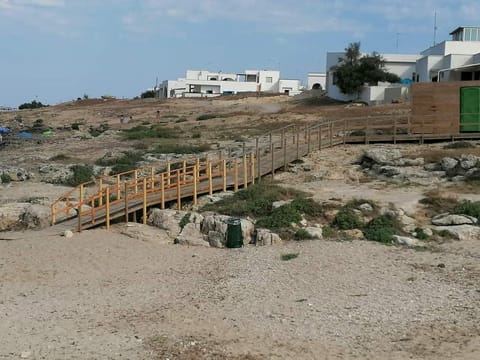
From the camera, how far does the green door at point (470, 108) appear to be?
2650cm

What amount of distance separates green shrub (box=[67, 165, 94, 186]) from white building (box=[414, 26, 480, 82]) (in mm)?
27557

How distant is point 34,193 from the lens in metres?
23.0

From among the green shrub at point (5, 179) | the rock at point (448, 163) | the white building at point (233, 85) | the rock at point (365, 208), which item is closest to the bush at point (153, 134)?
the green shrub at point (5, 179)

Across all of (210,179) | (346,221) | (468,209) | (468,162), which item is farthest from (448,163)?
(210,179)

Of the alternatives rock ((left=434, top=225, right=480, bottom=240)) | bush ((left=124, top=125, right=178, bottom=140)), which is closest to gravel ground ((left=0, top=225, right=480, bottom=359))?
rock ((left=434, top=225, right=480, bottom=240))

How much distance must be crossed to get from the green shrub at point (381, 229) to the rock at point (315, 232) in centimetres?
109

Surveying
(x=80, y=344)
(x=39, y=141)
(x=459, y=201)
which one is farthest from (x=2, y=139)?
(x=80, y=344)

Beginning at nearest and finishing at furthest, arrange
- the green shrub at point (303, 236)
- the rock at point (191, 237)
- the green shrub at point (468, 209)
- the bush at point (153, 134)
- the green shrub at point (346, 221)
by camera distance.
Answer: the green shrub at point (303, 236), the rock at point (191, 237), the green shrub at point (346, 221), the green shrub at point (468, 209), the bush at point (153, 134)

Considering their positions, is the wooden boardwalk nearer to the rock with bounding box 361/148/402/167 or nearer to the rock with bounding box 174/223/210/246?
the rock with bounding box 174/223/210/246

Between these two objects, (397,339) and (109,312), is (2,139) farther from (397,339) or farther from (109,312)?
(397,339)

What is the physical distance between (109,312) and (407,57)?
52.9m

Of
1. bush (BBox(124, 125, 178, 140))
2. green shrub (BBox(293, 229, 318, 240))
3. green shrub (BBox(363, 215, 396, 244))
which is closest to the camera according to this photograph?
green shrub (BBox(363, 215, 396, 244))

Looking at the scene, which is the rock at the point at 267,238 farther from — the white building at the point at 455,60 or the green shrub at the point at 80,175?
the white building at the point at 455,60

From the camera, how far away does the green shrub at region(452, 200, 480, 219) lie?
54.1 feet
